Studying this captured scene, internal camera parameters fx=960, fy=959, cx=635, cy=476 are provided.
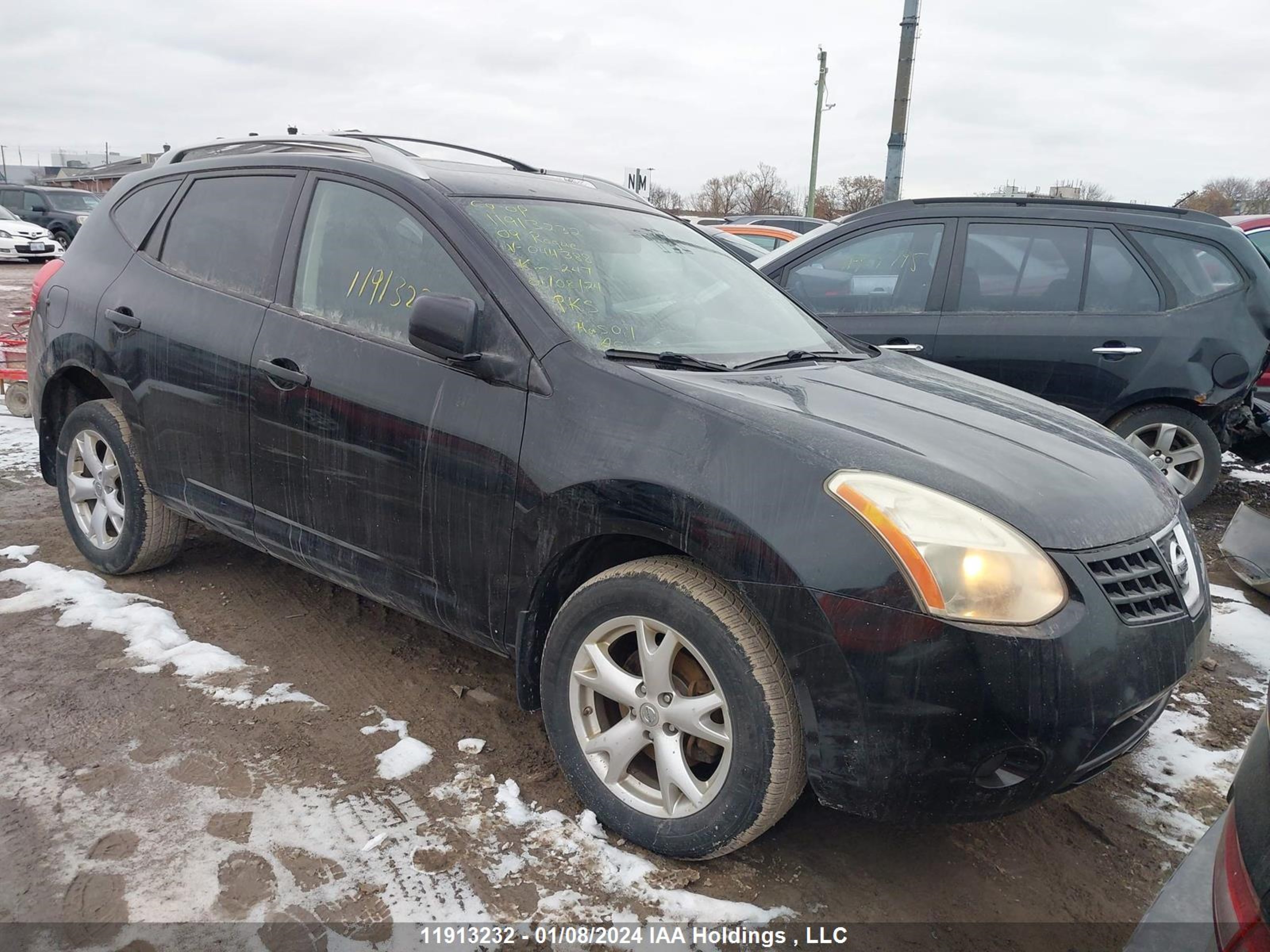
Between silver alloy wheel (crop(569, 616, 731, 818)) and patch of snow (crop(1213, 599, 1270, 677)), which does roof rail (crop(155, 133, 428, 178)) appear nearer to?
silver alloy wheel (crop(569, 616, 731, 818))

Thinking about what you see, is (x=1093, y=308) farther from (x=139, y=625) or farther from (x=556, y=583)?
(x=139, y=625)

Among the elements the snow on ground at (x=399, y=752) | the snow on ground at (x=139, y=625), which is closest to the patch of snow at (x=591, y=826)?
the snow on ground at (x=399, y=752)

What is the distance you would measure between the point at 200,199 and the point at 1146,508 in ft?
11.6

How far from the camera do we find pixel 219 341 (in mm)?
3443

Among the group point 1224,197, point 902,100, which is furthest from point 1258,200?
point 902,100

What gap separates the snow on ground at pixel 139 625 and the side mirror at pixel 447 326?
4.44 ft

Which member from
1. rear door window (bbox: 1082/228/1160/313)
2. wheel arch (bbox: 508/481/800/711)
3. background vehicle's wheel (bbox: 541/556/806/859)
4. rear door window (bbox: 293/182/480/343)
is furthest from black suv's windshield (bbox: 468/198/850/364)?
rear door window (bbox: 1082/228/1160/313)

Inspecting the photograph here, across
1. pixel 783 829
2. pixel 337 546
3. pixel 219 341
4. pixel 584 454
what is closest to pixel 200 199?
pixel 219 341

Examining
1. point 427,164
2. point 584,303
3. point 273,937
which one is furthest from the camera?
point 427,164

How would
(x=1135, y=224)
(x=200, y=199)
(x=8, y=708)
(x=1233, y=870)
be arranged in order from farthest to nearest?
1. (x=1135, y=224)
2. (x=200, y=199)
3. (x=8, y=708)
4. (x=1233, y=870)

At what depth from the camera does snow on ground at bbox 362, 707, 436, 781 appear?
286cm

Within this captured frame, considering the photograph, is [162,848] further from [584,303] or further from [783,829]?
[584,303]

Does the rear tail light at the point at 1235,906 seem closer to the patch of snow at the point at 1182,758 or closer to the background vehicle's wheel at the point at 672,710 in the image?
the background vehicle's wheel at the point at 672,710

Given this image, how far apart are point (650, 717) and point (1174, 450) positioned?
455 cm
